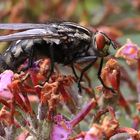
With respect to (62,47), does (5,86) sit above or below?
below

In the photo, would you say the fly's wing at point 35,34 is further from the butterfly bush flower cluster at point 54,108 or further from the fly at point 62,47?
the butterfly bush flower cluster at point 54,108

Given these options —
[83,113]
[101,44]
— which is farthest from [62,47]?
[83,113]

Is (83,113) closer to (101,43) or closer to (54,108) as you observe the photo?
(54,108)

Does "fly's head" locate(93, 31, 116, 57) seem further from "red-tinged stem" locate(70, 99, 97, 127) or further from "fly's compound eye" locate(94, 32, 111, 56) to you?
"red-tinged stem" locate(70, 99, 97, 127)

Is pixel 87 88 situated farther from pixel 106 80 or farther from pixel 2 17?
pixel 2 17

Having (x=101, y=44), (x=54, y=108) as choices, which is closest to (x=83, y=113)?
(x=54, y=108)

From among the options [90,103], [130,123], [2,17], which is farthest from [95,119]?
[2,17]

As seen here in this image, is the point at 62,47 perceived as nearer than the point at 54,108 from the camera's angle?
No

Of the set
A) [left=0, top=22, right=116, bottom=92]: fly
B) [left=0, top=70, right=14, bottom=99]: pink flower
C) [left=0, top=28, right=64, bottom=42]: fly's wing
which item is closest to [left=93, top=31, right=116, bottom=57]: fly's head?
[left=0, top=22, right=116, bottom=92]: fly
